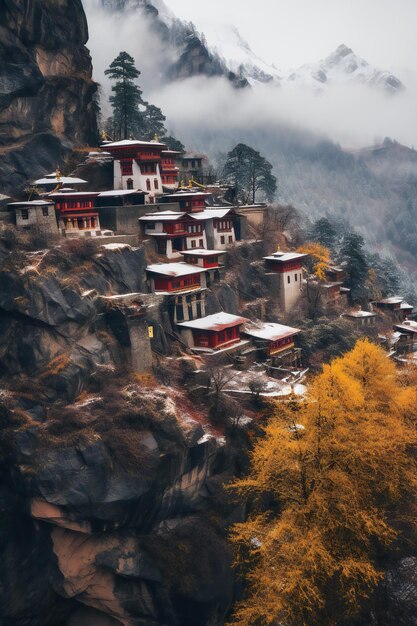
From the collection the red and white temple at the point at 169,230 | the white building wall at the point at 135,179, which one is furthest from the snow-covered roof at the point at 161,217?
the white building wall at the point at 135,179

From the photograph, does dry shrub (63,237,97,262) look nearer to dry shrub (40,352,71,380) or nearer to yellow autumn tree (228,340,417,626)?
dry shrub (40,352,71,380)

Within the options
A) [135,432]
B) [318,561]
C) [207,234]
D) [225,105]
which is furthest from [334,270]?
[225,105]

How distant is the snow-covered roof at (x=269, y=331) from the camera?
53.5m

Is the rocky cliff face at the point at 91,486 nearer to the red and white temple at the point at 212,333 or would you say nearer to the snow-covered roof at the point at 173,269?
the red and white temple at the point at 212,333

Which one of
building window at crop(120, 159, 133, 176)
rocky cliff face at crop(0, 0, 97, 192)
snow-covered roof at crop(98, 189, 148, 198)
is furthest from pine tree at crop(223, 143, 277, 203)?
snow-covered roof at crop(98, 189, 148, 198)

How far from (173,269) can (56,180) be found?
48.7ft

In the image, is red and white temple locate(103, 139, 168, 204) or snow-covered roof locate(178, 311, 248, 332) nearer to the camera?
snow-covered roof locate(178, 311, 248, 332)

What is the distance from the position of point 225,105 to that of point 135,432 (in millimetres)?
155666

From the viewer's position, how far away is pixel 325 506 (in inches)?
1185

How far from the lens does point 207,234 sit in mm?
64188

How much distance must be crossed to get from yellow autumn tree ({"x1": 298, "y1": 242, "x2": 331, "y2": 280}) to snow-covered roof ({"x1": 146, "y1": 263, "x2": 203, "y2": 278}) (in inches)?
895

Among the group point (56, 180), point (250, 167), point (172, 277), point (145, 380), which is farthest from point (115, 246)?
point (250, 167)

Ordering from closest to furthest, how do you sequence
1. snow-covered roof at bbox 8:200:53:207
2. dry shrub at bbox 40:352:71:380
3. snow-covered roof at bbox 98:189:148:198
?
dry shrub at bbox 40:352:71:380 < snow-covered roof at bbox 8:200:53:207 < snow-covered roof at bbox 98:189:148:198

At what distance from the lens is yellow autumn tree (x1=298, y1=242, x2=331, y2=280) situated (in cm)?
7131
